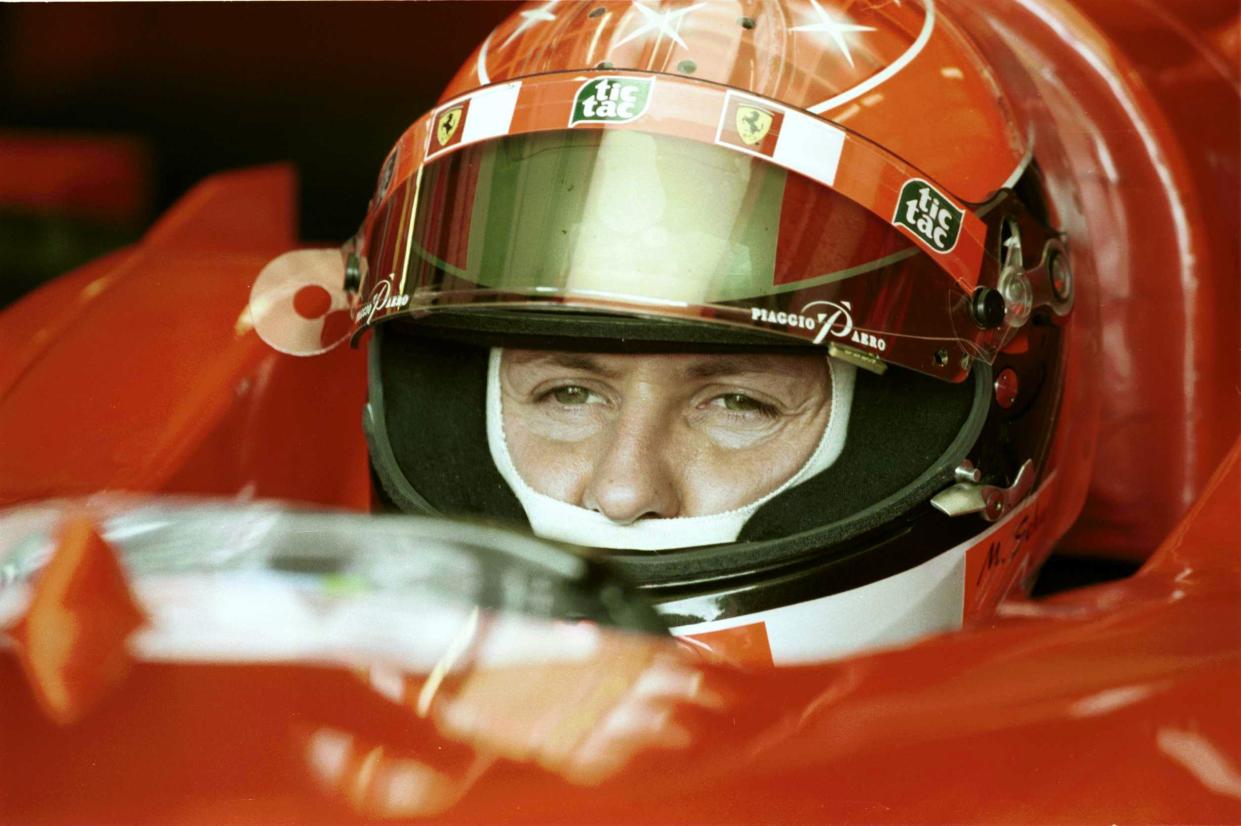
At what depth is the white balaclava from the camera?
110 cm

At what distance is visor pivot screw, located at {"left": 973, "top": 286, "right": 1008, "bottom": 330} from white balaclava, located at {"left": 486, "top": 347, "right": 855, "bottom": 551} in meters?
0.12

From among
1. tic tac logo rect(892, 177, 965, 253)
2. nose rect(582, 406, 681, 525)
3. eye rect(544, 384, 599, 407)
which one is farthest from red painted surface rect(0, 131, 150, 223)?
tic tac logo rect(892, 177, 965, 253)

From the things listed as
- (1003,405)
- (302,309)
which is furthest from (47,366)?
(1003,405)

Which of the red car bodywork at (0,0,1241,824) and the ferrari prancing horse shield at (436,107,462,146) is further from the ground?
the ferrari prancing horse shield at (436,107,462,146)

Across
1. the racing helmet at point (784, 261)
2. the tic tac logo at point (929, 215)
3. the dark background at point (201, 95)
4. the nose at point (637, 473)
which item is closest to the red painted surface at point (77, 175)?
the dark background at point (201, 95)

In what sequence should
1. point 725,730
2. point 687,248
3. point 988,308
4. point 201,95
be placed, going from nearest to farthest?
point 725,730
point 687,248
point 988,308
point 201,95

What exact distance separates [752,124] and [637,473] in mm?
266

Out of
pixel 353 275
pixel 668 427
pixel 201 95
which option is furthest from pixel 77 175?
pixel 668 427

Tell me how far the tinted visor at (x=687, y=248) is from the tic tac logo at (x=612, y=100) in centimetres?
1

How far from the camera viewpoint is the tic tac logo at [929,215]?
1.04 meters

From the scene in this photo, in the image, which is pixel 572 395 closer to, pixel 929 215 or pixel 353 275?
pixel 353 275

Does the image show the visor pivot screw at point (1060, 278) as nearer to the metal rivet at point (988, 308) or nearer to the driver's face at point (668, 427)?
the metal rivet at point (988, 308)

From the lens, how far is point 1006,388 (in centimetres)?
114

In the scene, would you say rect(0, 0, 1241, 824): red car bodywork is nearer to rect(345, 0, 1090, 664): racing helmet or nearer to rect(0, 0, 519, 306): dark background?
rect(345, 0, 1090, 664): racing helmet
